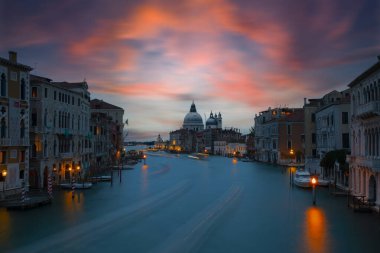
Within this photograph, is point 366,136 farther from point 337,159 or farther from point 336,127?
point 336,127

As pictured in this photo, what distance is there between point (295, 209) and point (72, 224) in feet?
45.0

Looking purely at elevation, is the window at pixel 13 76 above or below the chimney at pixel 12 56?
below

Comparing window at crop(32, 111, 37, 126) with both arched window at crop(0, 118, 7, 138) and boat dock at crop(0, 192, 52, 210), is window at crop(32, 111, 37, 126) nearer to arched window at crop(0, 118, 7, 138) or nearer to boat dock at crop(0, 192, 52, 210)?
arched window at crop(0, 118, 7, 138)

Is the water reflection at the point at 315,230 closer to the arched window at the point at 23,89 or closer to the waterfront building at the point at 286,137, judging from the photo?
the arched window at the point at 23,89

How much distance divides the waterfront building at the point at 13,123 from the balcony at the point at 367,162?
22968 mm

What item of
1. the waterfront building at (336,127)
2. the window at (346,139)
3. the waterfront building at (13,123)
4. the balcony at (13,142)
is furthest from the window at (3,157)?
the window at (346,139)

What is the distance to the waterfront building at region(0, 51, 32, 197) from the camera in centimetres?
3117

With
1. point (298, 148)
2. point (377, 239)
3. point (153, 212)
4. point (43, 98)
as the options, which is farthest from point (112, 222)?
point (298, 148)

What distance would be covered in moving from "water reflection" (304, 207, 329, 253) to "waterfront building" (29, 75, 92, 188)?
60.4 ft

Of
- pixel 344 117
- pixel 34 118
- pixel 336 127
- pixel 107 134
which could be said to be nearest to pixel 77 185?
pixel 34 118

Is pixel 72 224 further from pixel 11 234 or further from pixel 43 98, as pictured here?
pixel 43 98

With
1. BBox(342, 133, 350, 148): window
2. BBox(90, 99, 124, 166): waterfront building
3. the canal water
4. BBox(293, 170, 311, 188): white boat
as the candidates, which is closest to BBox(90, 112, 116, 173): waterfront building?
BBox(90, 99, 124, 166): waterfront building

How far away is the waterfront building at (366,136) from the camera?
26.6m

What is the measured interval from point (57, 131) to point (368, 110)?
2726 cm
